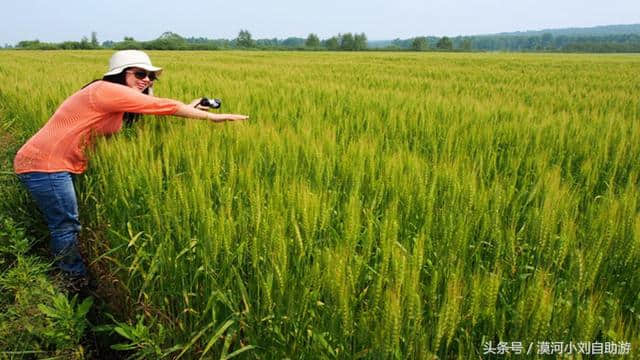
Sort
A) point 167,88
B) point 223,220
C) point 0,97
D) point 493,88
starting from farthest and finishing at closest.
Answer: point 493,88 → point 0,97 → point 167,88 → point 223,220

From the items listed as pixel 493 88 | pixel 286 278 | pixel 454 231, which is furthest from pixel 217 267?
pixel 493 88

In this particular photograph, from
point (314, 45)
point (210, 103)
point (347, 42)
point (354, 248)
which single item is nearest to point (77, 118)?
point (210, 103)

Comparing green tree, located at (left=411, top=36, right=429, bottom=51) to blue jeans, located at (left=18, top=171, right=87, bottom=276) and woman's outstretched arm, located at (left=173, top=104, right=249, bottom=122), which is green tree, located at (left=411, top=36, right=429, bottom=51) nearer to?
woman's outstretched arm, located at (left=173, top=104, right=249, bottom=122)

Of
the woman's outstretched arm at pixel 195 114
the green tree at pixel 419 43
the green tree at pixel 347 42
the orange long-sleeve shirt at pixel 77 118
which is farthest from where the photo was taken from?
the green tree at pixel 347 42

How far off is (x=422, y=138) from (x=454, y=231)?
56.9 inches

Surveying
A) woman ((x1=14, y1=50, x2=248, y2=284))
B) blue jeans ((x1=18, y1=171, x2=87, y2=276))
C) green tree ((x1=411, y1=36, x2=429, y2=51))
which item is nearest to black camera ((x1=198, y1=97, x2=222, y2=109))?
woman ((x1=14, y1=50, x2=248, y2=284))

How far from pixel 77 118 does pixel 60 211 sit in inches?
19.5

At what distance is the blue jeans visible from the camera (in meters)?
2.27

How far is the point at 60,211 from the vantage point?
89.8 inches

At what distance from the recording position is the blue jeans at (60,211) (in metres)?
2.27

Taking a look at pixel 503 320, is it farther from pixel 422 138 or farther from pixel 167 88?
pixel 167 88

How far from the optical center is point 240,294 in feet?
4.23

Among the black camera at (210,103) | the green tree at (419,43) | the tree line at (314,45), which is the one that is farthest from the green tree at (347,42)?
the black camera at (210,103)

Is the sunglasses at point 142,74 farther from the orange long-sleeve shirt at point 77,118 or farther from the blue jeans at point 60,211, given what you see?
the blue jeans at point 60,211
